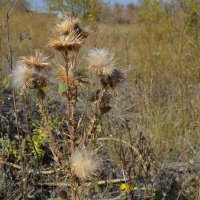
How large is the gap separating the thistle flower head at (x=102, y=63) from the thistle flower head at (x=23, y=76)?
0.18 metres

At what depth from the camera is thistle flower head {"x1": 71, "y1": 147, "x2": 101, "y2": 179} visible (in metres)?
A: 1.28

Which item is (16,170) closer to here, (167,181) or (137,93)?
(167,181)

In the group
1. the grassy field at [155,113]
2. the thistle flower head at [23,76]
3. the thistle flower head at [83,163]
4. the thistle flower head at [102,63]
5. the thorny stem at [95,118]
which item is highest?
the thistle flower head at [102,63]

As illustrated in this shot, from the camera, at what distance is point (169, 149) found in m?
3.23

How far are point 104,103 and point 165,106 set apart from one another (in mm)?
2918

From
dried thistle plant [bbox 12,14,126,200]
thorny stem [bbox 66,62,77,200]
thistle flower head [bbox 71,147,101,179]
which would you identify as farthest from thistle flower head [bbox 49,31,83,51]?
thistle flower head [bbox 71,147,101,179]

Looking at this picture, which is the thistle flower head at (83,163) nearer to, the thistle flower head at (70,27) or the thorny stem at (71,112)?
the thorny stem at (71,112)

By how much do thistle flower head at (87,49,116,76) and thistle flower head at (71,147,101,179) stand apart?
23 cm

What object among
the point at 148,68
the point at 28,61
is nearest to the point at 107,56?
the point at 28,61

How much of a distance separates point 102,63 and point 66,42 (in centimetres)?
12

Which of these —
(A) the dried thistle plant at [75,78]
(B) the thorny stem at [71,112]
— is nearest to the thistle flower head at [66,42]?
(A) the dried thistle plant at [75,78]

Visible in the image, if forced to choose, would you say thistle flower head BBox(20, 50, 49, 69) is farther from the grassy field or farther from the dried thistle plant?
the grassy field

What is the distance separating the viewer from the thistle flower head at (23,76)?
1.33 meters

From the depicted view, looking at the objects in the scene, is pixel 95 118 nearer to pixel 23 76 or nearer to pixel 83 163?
pixel 83 163
